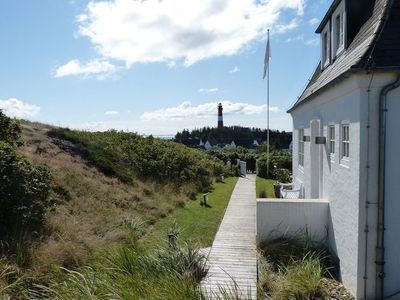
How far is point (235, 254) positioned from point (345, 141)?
3.68m

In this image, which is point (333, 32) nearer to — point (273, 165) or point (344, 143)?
point (344, 143)

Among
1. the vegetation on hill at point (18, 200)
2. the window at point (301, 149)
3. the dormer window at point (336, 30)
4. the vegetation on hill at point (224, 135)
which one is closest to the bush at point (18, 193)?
the vegetation on hill at point (18, 200)

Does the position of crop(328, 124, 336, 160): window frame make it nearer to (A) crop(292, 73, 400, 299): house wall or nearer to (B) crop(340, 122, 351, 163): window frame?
(B) crop(340, 122, 351, 163): window frame

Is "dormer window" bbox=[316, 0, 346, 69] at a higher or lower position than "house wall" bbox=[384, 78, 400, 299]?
higher

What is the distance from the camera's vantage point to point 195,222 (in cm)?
1291

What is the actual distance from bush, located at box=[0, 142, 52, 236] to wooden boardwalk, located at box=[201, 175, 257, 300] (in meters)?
4.13

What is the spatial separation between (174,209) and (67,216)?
15.6ft

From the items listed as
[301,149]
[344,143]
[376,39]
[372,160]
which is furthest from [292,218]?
[301,149]

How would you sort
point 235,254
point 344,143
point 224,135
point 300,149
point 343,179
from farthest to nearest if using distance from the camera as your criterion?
point 224,135
point 300,149
point 235,254
point 344,143
point 343,179

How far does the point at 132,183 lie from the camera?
55.9 feet

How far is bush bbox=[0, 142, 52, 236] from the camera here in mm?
8633

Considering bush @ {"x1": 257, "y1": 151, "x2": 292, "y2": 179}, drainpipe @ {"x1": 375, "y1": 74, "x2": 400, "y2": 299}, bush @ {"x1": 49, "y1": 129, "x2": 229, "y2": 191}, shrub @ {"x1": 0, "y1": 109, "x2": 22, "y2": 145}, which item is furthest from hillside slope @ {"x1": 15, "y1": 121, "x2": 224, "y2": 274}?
bush @ {"x1": 257, "y1": 151, "x2": 292, "y2": 179}

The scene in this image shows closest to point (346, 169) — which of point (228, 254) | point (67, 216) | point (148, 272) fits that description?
point (228, 254)

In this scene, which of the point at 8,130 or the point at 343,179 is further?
the point at 8,130
